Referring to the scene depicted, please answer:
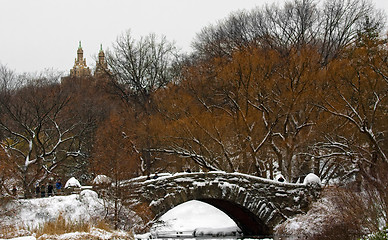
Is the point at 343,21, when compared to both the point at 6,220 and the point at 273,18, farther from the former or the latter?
the point at 6,220

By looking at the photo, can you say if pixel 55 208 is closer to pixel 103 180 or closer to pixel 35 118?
pixel 103 180

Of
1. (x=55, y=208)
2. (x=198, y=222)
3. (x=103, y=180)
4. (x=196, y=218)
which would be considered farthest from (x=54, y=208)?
(x=196, y=218)

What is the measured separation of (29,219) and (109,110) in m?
19.2

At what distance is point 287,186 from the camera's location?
974 inches

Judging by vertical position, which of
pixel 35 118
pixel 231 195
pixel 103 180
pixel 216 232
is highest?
pixel 35 118

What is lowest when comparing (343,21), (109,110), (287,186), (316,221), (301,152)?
(316,221)

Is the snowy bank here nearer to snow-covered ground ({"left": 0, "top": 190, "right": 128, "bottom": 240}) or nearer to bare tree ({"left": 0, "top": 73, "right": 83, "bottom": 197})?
snow-covered ground ({"left": 0, "top": 190, "right": 128, "bottom": 240})

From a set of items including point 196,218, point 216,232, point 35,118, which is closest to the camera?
point 216,232

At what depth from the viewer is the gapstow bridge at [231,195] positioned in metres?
21.2

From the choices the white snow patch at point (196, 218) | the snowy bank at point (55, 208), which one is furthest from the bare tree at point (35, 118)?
the white snow patch at point (196, 218)

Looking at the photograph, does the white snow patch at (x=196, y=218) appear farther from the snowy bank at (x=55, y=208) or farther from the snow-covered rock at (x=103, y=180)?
the snowy bank at (x=55, y=208)

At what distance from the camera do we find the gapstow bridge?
21.2 metres

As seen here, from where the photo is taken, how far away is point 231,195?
23.2 meters

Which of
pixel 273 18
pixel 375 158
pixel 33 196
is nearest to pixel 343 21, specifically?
pixel 273 18
